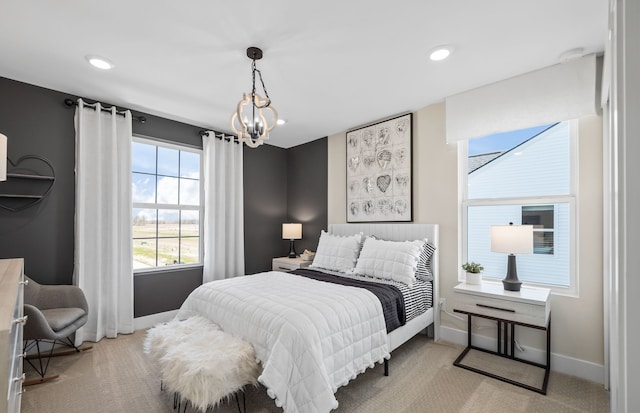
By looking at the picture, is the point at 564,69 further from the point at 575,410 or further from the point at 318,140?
the point at 318,140

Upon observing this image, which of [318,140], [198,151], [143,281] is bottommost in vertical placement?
[143,281]

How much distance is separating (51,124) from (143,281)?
191 centimetres

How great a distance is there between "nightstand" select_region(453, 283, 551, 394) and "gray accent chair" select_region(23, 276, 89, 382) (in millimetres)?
3335

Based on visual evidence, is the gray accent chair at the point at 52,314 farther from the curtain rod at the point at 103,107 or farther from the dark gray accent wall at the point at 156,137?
the curtain rod at the point at 103,107

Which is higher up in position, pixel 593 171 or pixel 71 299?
pixel 593 171

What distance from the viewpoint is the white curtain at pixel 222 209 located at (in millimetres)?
4020

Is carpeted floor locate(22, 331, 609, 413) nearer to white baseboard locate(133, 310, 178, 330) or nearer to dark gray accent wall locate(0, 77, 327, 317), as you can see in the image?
white baseboard locate(133, 310, 178, 330)

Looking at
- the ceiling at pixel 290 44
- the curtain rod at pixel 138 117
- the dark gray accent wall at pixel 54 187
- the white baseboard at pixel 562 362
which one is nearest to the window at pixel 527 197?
the white baseboard at pixel 562 362

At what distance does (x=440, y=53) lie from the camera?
7.48 feet

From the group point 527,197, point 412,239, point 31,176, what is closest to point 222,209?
point 31,176

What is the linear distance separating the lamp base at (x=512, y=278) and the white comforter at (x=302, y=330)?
47.1 inches

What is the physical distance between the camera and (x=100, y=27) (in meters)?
1.99

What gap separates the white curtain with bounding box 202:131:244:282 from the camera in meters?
4.02

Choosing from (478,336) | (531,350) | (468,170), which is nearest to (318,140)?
(468,170)
